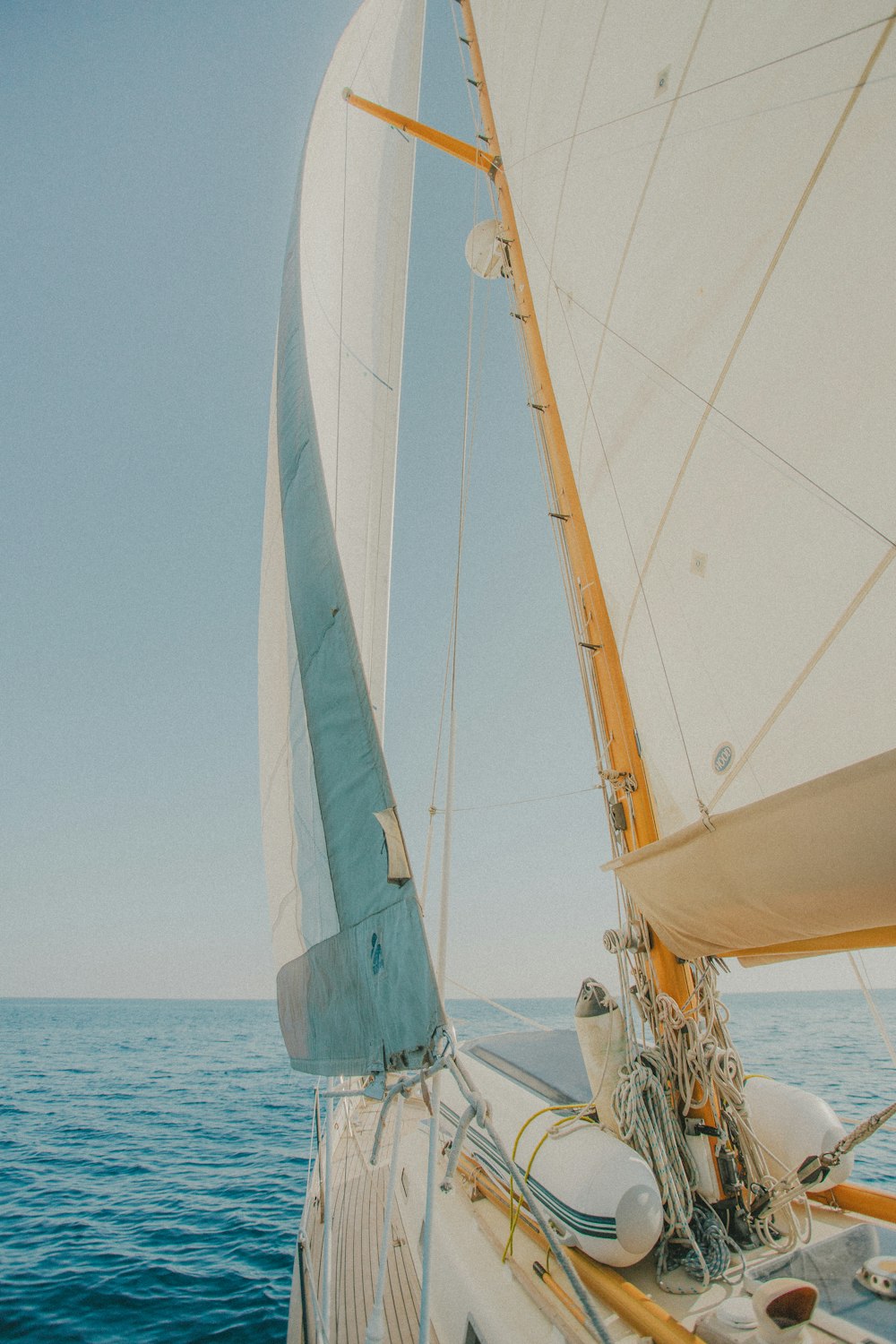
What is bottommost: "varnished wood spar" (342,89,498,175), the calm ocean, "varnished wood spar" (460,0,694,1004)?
the calm ocean

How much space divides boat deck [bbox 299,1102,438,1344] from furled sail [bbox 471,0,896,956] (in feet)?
6.95

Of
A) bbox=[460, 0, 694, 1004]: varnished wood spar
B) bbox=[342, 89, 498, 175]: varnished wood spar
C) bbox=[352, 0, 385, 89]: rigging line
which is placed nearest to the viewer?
bbox=[460, 0, 694, 1004]: varnished wood spar

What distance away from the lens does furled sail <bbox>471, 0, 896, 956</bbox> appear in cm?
176

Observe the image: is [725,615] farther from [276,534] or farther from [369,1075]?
[276,534]

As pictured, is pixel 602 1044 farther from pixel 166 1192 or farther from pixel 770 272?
pixel 166 1192

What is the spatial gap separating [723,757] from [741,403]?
1.36m

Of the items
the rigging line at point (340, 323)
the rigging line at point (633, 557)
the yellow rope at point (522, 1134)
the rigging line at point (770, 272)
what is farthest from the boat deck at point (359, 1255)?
the rigging line at point (340, 323)

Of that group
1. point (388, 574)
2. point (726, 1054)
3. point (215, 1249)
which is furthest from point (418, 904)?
point (215, 1249)

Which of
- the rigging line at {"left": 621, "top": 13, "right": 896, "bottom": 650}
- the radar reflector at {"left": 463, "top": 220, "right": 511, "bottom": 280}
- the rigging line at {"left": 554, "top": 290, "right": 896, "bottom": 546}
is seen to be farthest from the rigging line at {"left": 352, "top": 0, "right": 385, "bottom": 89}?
the rigging line at {"left": 621, "top": 13, "right": 896, "bottom": 650}

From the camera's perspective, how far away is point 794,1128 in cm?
272

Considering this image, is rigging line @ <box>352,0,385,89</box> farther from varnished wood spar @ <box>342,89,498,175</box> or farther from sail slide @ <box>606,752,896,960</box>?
sail slide @ <box>606,752,896,960</box>

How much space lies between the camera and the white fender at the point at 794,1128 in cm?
262

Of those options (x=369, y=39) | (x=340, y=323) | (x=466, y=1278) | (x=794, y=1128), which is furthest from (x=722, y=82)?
(x=369, y=39)

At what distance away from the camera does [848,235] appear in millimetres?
1791
